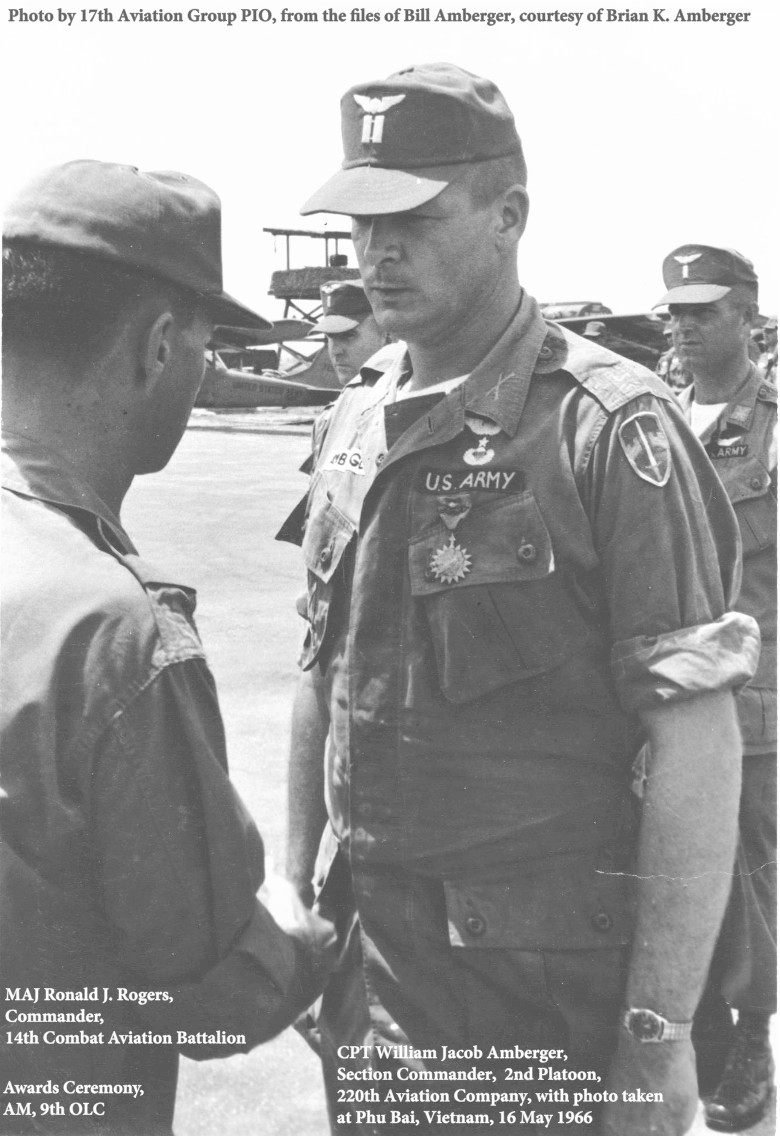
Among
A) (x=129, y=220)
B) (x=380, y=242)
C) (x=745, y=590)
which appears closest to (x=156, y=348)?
(x=129, y=220)

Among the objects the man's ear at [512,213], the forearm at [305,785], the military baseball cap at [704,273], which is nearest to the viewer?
the man's ear at [512,213]

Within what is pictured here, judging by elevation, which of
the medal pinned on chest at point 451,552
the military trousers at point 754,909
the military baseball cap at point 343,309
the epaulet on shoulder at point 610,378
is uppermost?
the epaulet on shoulder at point 610,378

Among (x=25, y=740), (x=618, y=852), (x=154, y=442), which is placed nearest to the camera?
(x=25, y=740)

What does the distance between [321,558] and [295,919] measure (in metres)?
0.59

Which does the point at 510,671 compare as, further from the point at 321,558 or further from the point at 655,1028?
the point at 655,1028

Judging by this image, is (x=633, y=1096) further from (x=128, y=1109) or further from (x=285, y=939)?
(x=128, y=1109)

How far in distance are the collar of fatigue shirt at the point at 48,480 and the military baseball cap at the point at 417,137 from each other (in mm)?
596

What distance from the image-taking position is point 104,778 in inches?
52.0

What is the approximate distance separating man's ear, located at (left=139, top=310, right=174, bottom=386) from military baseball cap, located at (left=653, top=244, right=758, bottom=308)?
2268 millimetres

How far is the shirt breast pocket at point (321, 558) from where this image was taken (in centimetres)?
184

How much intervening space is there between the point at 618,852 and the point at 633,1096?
1.08 feet

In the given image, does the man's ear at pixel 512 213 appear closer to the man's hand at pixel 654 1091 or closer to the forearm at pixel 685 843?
the forearm at pixel 685 843

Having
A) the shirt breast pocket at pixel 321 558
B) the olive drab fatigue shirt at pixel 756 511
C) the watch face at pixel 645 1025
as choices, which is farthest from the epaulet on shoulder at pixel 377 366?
the olive drab fatigue shirt at pixel 756 511

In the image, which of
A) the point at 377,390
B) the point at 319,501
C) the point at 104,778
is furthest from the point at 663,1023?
the point at 377,390
